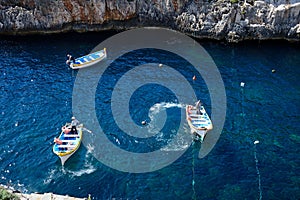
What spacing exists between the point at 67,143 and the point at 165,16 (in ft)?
107

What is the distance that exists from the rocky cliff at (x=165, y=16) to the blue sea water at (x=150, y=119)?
1977 millimetres

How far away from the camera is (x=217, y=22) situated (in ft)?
217

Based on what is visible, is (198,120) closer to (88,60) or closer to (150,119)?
(150,119)

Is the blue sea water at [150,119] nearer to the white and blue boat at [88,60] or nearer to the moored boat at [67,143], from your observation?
the moored boat at [67,143]

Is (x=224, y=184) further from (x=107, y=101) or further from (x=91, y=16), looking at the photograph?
(x=91, y=16)

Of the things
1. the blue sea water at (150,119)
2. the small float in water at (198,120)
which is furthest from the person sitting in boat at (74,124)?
the small float in water at (198,120)

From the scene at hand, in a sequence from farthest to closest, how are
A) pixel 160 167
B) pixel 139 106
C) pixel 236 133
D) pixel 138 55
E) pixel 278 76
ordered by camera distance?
pixel 138 55, pixel 278 76, pixel 139 106, pixel 236 133, pixel 160 167

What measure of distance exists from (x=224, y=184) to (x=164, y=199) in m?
6.69

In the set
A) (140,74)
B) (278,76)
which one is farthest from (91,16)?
(278,76)

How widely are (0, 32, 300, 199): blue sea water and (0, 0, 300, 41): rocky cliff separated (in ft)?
6.49

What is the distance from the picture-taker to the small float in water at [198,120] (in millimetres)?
46175

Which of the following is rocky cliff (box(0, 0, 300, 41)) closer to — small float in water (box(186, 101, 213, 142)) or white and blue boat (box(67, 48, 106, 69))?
white and blue boat (box(67, 48, 106, 69))

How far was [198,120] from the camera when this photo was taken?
48281mm

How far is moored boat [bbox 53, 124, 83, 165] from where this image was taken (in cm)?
4300
